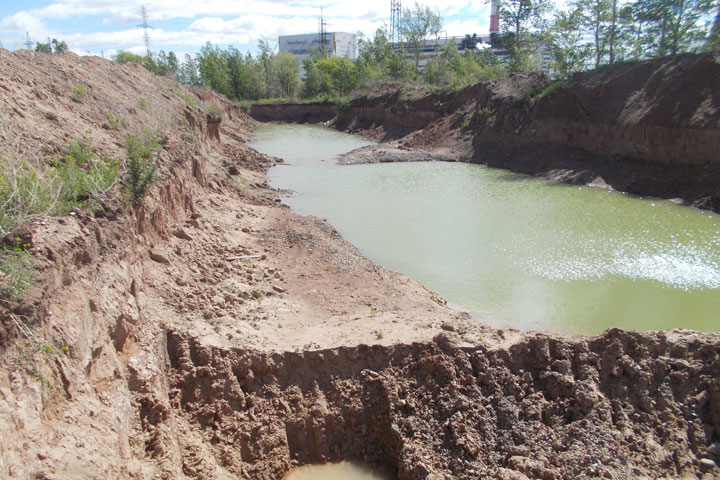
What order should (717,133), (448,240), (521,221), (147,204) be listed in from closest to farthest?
(147,204) → (448,240) → (521,221) → (717,133)

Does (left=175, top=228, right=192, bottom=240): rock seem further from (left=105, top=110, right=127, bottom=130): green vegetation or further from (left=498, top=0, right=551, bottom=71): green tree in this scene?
(left=498, top=0, right=551, bottom=71): green tree

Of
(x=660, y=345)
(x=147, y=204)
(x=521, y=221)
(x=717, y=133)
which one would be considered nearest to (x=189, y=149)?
(x=147, y=204)

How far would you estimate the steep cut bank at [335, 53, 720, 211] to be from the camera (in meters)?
17.5

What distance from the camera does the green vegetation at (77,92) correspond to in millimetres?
9900

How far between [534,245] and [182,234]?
348 inches

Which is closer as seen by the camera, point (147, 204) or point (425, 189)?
point (147, 204)

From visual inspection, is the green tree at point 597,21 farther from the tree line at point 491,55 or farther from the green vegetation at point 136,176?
the green vegetation at point 136,176

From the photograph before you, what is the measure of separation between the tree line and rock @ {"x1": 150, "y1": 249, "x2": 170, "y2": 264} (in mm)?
24262

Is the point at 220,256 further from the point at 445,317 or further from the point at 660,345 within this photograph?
the point at 660,345

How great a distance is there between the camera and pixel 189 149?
495 inches

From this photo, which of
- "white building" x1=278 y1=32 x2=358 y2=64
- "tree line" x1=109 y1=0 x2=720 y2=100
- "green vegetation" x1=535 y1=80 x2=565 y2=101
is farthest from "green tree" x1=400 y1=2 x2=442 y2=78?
"white building" x1=278 y1=32 x2=358 y2=64

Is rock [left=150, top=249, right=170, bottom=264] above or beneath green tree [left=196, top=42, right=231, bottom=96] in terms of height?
beneath

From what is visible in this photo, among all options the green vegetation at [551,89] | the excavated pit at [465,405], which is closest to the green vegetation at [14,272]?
the excavated pit at [465,405]

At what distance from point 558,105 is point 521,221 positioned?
38.1ft
